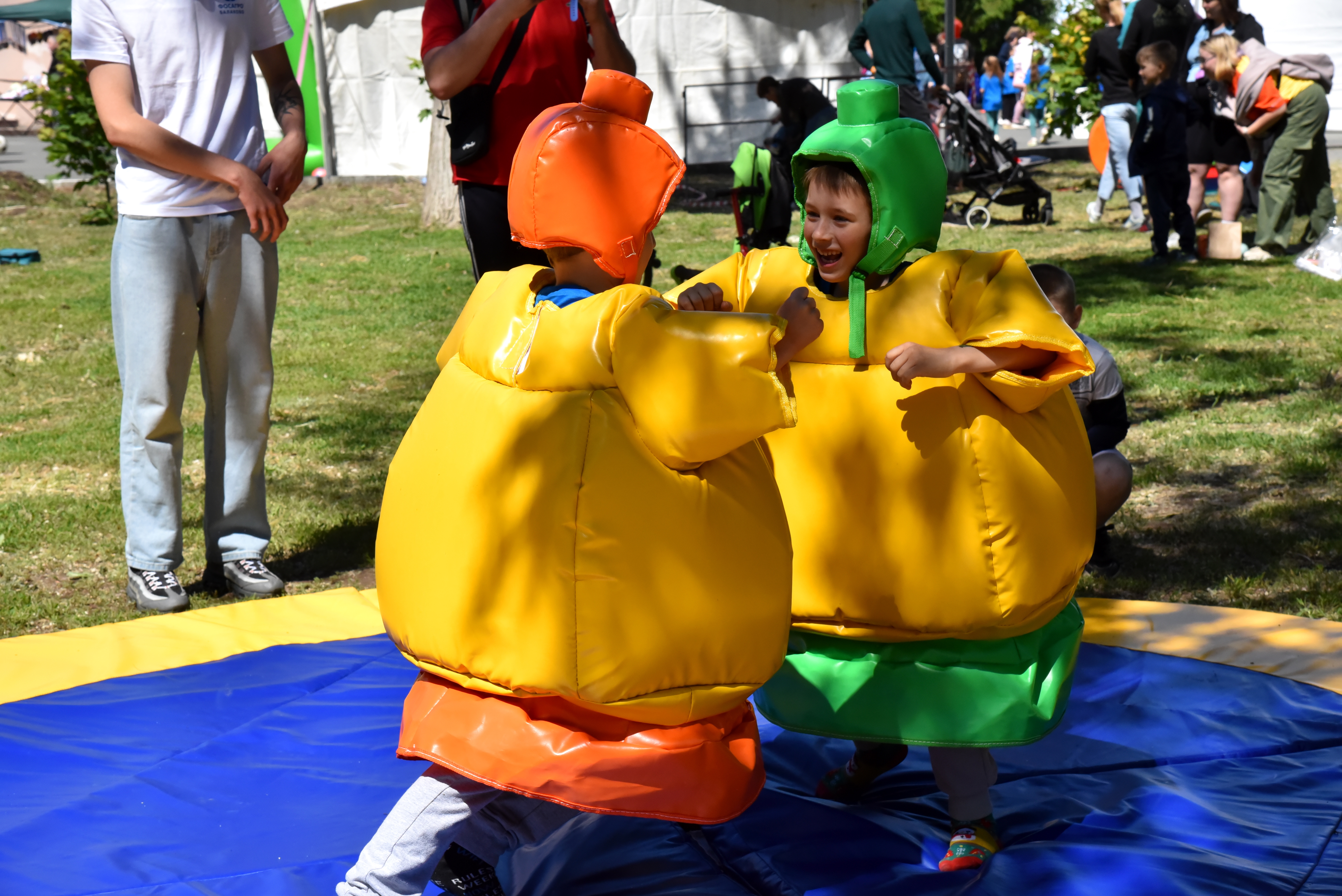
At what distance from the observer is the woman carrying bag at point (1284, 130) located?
9.32 m

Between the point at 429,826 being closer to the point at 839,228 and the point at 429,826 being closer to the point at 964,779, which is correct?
the point at 964,779

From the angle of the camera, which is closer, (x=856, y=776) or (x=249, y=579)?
(x=856, y=776)

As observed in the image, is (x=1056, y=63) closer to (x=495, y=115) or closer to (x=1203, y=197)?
(x=1203, y=197)

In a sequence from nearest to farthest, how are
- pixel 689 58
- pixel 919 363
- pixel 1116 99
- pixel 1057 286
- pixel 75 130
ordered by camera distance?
pixel 919 363 < pixel 1057 286 < pixel 1116 99 < pixel 75 130 < pixel 689 58

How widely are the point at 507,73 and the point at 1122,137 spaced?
8.54m

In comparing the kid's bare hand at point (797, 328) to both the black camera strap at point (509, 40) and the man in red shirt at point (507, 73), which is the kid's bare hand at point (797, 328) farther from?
the black camera strap at point (509, 40)

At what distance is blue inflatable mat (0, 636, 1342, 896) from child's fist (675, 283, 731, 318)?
1041mm

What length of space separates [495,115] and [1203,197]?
859 centimetres

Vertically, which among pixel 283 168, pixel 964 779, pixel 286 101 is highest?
pixel 286 101

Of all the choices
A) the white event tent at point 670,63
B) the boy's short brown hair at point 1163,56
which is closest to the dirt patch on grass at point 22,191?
the white event tent at point 670,63

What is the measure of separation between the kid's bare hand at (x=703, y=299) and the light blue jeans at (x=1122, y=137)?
897 centimetres

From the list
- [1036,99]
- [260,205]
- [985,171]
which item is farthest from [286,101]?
[1036,99]

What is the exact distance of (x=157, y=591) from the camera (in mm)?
4000

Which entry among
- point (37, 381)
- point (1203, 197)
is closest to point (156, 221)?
point (37, 381)
